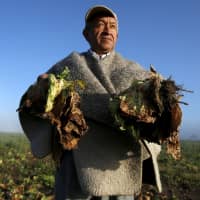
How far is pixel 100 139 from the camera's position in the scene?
111 inches

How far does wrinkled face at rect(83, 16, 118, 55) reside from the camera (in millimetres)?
2998

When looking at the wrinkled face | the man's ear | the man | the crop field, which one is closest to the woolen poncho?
the man

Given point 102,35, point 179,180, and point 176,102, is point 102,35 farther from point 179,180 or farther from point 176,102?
point 179,180

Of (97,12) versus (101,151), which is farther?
(97,12)

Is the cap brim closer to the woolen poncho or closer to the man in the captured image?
the man

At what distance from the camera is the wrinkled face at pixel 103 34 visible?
2998 mm

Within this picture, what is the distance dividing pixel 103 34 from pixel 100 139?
0.66 meters

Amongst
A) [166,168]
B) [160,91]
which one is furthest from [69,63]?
[166,168]

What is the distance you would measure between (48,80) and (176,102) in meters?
0.69

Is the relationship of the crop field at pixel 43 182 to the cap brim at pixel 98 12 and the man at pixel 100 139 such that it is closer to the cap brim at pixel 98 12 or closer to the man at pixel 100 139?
the man at pixel 100 139

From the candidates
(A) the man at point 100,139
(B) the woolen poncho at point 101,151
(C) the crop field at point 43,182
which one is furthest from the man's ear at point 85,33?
(C) the crop field at point 43,182

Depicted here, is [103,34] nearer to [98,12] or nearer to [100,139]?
[98,12]

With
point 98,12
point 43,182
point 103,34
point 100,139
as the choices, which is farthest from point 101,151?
point 43,182

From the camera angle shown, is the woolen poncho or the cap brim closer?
the woolen poncho
